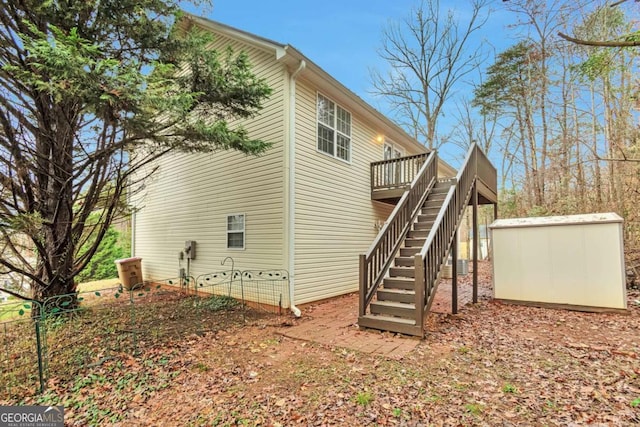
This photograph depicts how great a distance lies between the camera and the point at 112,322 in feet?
19.4

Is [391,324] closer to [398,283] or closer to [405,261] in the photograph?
[398,283]

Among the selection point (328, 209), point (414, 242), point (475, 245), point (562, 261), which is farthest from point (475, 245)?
point (328, 209)

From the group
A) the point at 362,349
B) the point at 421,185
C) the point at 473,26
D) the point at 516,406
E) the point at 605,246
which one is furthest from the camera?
the point at 473,26

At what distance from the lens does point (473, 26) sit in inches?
620

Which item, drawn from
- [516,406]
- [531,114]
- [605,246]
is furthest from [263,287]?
[531,114]

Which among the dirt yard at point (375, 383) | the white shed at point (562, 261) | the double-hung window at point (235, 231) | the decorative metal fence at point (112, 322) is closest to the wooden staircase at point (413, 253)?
the dirt yard at point (375, 383)

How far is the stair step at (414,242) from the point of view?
634cm

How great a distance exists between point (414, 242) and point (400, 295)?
4.88 ft

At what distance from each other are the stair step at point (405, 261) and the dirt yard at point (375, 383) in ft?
4.29

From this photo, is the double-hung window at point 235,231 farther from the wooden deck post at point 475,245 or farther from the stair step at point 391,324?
the wooden deck post at point 475,245

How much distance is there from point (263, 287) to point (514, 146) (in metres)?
16.9

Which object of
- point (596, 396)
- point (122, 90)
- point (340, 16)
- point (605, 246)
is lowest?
point (596, 396)

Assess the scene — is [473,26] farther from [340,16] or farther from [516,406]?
[516,406]

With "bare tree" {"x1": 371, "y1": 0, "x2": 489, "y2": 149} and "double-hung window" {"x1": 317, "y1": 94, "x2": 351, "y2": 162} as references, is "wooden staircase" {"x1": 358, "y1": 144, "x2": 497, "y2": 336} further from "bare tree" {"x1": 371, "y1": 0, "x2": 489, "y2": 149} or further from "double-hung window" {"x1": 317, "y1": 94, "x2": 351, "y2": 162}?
"bare tree" {"x1": 371, "y1": 0, "x2": 489, "y2": 149}
